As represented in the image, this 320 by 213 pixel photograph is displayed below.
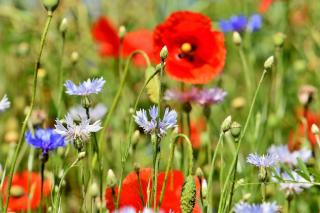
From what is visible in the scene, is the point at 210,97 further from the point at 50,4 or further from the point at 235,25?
the point at 50,4

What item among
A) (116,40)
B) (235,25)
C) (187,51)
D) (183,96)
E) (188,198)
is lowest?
(188,198)

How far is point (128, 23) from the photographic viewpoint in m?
2.75

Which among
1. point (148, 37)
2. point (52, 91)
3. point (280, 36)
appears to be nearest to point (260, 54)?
point (148, 37)

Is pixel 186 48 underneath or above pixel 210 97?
above

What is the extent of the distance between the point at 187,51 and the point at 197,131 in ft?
1.64

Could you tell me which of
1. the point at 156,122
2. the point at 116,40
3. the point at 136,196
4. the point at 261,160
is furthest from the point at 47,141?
the point at 116,40

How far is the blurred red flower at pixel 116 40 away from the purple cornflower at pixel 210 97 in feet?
2.15

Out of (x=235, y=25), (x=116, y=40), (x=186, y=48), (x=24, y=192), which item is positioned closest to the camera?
(x=24, y=192)

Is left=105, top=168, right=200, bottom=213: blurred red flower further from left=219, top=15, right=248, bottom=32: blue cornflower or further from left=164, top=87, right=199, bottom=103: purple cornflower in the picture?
left=219, top=15, right=248, bottom=32: blue cornflower

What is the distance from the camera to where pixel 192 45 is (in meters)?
1.78

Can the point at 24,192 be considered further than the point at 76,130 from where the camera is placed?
Yes

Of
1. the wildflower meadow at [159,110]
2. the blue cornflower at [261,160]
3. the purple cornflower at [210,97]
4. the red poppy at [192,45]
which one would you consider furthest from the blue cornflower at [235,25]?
the blue cornflower at [261,160]

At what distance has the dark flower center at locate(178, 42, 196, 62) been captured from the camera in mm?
1730

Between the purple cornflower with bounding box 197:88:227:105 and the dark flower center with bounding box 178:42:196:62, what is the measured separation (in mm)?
116
